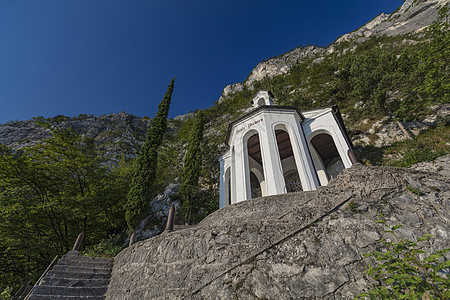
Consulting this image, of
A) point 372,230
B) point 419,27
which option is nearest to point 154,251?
point 372,230

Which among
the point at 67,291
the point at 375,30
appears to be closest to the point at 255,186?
the point at 67,291

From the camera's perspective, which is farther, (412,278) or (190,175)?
(190,175)

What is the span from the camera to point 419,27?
3284 centimetres

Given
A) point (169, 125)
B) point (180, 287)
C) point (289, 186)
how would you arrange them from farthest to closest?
point (169, 125) < point (289, 186) < point (180, 287)

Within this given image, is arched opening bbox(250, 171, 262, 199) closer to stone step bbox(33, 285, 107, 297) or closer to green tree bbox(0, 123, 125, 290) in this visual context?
green tree bbox(0, 123, 125, 290)

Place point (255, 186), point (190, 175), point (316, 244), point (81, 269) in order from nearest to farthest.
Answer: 1. point (316, 244)
2. point (81, 269)
3. point (190, 175)
4. point (255, 186)

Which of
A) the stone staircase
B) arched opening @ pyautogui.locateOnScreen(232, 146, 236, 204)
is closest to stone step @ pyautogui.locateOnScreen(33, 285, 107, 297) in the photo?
the stone staircase

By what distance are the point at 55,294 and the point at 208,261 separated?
5020 mm

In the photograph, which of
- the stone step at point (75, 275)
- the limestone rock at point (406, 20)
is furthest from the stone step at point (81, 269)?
the limestone rock at point (406, 20)

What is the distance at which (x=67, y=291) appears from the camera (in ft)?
18.1

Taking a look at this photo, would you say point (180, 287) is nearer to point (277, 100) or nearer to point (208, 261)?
point (208, 261)

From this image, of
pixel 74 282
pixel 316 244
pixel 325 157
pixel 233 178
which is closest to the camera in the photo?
pixel 316 244

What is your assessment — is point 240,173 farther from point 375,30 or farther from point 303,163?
point 375,30

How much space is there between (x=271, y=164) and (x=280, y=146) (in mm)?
5028
